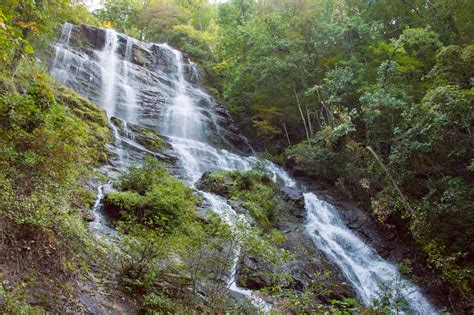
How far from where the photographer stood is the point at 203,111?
20078mm

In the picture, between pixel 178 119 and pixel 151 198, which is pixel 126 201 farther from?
pixel 178 119

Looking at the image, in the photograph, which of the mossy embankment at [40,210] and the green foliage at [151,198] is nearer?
the mossy embankment at [40,210]

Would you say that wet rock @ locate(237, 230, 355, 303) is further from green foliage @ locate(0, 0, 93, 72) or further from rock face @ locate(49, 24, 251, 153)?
rock face @ locate(49, 24, 251, 153)

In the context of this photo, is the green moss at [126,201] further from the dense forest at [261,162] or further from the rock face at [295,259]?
the rock face at [295,259]

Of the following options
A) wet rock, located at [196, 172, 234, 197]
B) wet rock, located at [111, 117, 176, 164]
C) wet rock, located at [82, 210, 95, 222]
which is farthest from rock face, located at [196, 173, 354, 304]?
wet rock, located at [82, 210, 95, 222]

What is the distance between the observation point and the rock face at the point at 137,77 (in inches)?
661

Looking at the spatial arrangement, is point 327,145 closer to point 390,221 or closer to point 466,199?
point 390,221

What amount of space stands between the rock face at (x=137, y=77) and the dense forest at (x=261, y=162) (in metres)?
1.75

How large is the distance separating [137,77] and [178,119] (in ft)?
13.9

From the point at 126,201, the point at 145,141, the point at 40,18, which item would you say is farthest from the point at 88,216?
the point at 145,141

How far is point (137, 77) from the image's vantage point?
19.8m

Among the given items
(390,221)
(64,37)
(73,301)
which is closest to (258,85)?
(390,221)

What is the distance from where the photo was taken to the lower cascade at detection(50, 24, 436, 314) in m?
10.2

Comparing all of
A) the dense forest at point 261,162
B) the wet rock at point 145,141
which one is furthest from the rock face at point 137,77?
the wet rock at point 145,141
